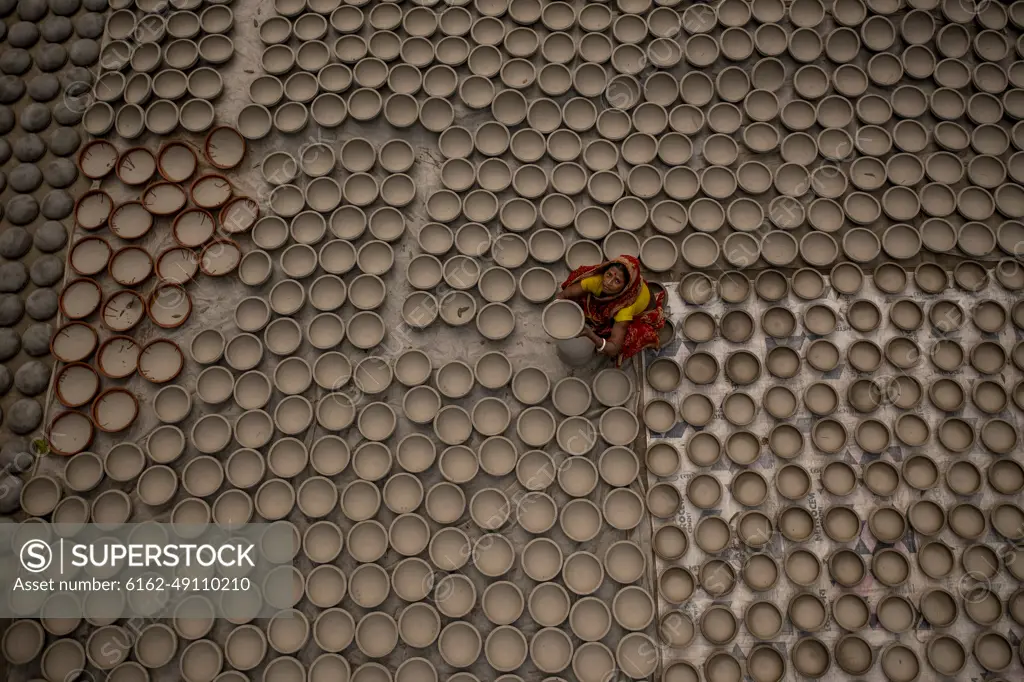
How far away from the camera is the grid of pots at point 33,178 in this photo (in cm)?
363

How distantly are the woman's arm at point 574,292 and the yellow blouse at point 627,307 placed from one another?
4 cm

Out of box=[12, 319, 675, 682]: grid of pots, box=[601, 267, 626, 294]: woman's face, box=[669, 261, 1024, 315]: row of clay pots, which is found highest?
box=[669, 261, 1024, 315]: row of clay pots

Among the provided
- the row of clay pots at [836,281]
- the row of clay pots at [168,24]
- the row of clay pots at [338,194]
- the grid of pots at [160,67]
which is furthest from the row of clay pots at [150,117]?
the row of clay pots at [836,281]

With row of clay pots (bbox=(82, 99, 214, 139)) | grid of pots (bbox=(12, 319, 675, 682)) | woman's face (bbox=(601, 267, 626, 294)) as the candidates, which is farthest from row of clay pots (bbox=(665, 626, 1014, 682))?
row of clay pots (bbox=(82, 99, 214, 139))

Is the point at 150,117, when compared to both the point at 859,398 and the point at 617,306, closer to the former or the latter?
the point at 617,306

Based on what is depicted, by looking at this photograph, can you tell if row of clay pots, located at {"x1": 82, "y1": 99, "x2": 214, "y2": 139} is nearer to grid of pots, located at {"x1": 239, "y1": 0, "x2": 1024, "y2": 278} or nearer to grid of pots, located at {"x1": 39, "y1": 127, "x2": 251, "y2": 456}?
grid of pots, located at {"x1": 39, "y1": 127, "x2": 251, "y2": 456}

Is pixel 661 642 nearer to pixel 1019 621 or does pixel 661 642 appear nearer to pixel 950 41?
pixel 1019 621

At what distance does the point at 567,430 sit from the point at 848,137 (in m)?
2.49

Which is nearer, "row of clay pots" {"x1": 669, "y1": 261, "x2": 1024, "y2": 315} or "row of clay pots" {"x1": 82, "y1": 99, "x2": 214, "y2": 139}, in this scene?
"row of clay pots" {"x1": 669, "y1": 261, "x2": 1024, "y2": 315}

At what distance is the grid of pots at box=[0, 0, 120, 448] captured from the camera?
3.63 metres

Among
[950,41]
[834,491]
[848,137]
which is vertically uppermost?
[950,41]

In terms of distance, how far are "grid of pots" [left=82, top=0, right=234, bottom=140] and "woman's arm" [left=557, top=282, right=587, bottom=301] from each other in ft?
8.20

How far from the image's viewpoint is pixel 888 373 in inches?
141

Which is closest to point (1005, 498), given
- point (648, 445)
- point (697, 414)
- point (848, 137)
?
point (697, 414)
